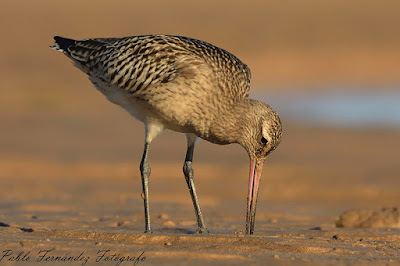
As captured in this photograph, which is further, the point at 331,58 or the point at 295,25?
the point at 295,25

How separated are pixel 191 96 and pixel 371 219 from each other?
2341 mm

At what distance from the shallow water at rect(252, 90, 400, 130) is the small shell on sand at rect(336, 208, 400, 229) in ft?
37.1

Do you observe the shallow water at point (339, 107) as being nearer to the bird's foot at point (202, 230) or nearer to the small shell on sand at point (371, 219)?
the small shell on sand at point (371, 219)

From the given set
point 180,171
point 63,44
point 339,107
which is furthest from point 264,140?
point 339,107

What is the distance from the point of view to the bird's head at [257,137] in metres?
8.11

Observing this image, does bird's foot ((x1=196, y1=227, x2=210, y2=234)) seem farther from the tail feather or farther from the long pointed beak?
the tail feather

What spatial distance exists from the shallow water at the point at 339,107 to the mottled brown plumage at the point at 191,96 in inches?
482

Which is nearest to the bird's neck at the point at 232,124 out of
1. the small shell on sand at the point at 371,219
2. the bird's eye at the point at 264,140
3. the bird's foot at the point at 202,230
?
the bird's eye at the point at 264,140

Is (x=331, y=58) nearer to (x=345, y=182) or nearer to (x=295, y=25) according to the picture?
(x=295, y=25)

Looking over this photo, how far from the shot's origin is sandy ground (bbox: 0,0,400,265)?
6.91 meters

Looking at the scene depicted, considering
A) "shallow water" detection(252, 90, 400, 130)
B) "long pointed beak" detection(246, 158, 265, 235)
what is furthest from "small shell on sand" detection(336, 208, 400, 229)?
"shallow water" detection(252, 90, 400, 130)

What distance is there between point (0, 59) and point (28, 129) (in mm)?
10756

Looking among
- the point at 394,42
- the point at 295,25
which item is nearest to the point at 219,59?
the point at 394,42

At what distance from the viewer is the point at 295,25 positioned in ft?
136
